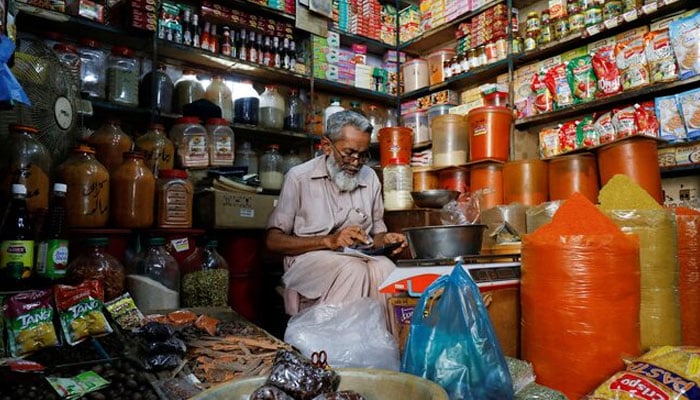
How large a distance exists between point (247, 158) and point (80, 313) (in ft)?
7.93

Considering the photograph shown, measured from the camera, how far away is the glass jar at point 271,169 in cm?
364

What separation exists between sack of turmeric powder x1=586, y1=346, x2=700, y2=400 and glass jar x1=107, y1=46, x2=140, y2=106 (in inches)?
122

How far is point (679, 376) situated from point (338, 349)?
0.95 metres

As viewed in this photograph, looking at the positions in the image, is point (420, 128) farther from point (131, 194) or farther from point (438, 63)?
point (131, 194)

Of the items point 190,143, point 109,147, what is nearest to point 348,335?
point 109,147

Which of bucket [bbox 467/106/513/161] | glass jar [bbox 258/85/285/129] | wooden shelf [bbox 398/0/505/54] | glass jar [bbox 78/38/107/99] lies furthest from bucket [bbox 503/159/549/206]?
glass jar [bbox 78/38/107/99]

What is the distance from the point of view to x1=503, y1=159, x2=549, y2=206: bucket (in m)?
3.10

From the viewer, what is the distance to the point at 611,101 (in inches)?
119

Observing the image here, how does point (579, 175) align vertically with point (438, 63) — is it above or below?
below

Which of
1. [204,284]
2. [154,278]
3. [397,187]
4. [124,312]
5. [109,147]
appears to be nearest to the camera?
[124,312]

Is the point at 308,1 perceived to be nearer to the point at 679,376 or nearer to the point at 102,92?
the point at 102,92

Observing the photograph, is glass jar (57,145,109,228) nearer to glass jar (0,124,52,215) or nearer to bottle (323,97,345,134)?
glass jar (0,124,52,215)

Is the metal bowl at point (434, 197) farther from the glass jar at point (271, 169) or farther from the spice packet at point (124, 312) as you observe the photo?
the spice packet at point (124, 312)

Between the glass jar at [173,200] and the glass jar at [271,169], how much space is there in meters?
1.21
